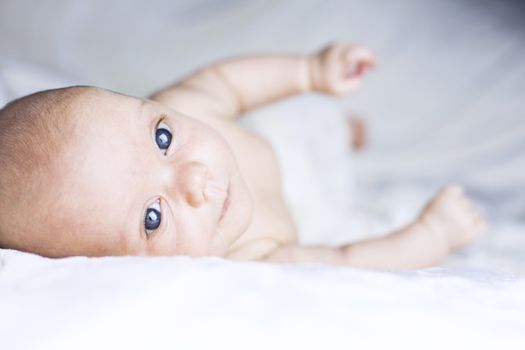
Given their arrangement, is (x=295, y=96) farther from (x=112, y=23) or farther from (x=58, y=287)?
(x=58, y=287)

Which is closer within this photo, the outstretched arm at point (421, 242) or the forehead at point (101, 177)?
the forehead at point (101, 177)

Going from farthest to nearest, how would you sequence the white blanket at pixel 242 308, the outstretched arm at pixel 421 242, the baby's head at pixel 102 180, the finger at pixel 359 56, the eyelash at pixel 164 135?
1. the finger at pixel 359 56
2. the outstretched arm at pixel 421 242
3. the eyelash at pixel 164 135
4. the baby's head at pixel 102 180
5. the white blanket at pixel 242 308

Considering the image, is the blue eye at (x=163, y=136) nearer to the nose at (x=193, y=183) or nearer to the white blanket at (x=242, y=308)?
the nose at (x=193, y=183)

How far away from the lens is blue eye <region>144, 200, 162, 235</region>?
88 centimetres

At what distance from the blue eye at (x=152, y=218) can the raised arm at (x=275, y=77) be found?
426 millimetres

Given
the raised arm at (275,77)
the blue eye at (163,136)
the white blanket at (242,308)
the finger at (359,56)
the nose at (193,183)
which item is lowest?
the white blanket at (242,308)

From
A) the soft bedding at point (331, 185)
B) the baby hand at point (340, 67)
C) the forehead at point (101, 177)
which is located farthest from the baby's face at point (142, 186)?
the baby hand at point (340, 67)

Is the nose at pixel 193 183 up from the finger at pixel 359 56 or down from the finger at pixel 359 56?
down

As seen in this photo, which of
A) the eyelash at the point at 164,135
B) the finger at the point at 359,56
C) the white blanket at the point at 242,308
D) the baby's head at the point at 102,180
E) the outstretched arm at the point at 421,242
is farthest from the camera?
the finger at the point at 359,56

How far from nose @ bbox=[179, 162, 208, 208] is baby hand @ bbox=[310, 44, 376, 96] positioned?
542mm

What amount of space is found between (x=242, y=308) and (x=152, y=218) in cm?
29

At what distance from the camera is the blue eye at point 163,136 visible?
3.02ft

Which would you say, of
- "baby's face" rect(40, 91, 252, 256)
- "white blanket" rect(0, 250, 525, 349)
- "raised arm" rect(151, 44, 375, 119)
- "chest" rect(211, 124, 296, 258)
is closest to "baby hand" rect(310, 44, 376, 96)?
"raised arm" rect(151, 44, 375, 119)

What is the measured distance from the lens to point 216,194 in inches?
36.7
